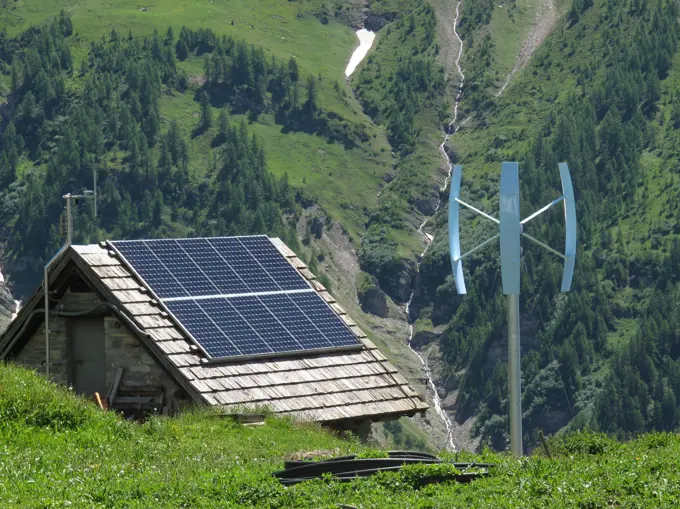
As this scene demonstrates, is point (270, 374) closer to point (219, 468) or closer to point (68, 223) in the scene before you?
point (68, 223)

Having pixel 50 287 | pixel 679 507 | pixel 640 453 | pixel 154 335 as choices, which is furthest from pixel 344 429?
pixel 679 507

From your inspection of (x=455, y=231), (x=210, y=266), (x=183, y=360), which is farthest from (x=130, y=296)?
(x=455, y=231)

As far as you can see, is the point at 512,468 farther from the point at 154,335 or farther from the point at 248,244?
the point at 248,244

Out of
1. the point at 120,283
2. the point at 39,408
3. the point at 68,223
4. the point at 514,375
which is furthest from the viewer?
the point at 68,223

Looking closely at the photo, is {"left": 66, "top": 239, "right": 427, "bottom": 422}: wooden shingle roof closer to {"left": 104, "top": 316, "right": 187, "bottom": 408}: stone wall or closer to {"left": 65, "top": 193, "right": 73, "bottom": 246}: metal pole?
{"left": 65, "top": 193, "right": 73, "bottom": 246}: metal pole

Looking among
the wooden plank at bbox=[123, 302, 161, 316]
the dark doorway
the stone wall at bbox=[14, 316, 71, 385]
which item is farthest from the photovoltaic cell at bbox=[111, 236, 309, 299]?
the stone wall at bbox=[14, 316, 71, 385]

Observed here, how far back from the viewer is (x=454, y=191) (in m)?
28.8

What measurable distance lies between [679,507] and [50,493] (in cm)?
678

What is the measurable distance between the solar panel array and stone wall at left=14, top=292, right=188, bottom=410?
0.85 meters

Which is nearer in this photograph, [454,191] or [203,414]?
[203,414]

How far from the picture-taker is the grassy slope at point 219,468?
18.0m

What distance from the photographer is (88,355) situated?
3025 centimetres

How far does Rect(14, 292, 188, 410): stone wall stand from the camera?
94.5 feet

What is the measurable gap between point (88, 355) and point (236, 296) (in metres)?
2.87
